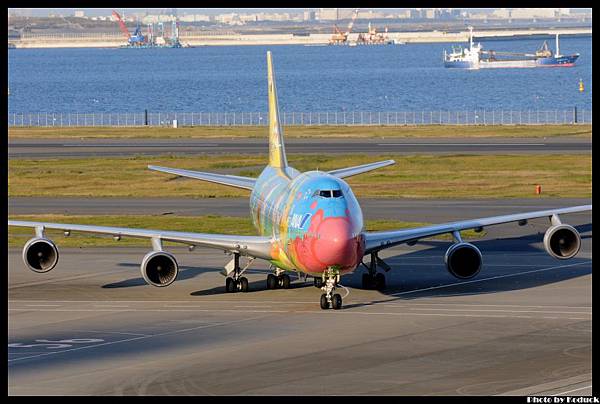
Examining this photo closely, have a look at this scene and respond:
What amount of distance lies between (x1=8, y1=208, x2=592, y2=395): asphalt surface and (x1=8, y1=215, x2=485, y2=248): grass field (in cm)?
671

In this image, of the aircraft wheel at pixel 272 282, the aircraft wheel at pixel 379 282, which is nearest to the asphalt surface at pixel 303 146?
the aircraft wheel at pixel 379 282

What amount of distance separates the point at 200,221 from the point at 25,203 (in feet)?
54.5

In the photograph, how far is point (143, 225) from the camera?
70.3 m

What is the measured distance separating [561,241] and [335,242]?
13.2m

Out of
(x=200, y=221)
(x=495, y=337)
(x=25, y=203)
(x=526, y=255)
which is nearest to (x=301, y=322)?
(x=495, y=337)

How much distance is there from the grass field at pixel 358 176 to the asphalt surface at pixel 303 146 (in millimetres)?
6615

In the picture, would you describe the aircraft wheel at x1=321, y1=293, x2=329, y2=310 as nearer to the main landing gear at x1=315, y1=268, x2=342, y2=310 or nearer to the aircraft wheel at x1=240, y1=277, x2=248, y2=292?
the main landing gear at x1=315, y1=268, x2=342, y2=310

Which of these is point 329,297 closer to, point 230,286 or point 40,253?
point 230,286

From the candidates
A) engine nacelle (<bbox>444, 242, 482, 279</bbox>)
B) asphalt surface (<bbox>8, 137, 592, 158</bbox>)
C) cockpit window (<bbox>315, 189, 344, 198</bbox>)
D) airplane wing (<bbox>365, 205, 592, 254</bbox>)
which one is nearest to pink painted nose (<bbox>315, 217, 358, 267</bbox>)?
cockpit window (<bbox>315, 189, 344, 198</bbox>)

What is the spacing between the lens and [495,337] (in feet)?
132

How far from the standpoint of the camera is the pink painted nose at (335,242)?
42531 millimetres

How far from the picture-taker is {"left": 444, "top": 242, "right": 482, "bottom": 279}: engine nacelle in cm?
4912

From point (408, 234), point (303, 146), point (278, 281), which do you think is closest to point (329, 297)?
point (408, 234)
